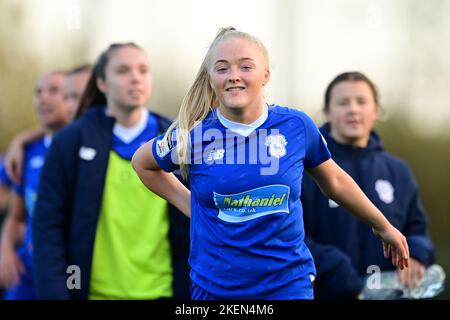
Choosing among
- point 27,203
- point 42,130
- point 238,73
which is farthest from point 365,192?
point 42,130

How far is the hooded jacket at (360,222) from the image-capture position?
16.4 feet

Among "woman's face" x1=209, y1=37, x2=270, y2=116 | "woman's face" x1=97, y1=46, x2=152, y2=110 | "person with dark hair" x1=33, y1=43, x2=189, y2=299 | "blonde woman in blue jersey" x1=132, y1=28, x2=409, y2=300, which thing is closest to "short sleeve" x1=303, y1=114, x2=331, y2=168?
"blonde woman in blue jersey" x1=132, y1=28, x2=409, y2=300

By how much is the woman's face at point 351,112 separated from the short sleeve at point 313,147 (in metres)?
1.75

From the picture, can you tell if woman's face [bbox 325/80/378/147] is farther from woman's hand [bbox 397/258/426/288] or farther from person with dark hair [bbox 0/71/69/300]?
person with dark hair [bbox 0/71/69/300]

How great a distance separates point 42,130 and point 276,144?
3455 millimetres

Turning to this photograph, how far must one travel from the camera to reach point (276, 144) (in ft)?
10.8

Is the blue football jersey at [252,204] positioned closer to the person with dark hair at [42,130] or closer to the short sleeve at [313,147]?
the short sleeve at [313,147]

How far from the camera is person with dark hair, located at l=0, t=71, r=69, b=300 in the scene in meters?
6.10

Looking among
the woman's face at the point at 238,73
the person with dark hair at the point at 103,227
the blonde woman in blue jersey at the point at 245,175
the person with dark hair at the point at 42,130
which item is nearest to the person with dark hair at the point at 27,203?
the person with dark hair at the point at 42,130

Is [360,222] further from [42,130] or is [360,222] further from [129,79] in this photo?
[42,130]

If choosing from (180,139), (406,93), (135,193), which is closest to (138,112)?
(135,193)

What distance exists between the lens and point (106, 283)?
15.3 ft

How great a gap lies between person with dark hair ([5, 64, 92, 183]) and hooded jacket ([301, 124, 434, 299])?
2.00m
